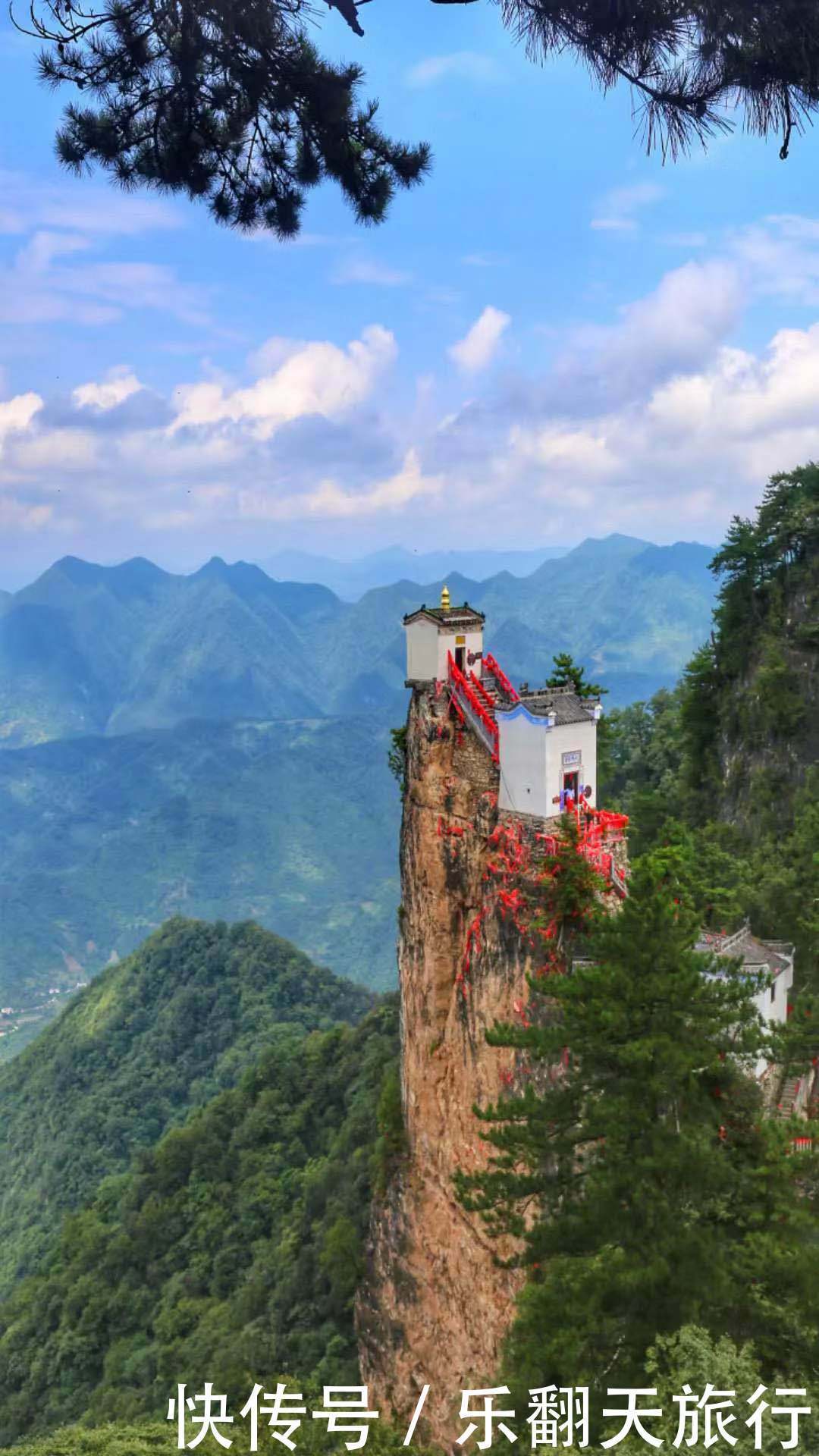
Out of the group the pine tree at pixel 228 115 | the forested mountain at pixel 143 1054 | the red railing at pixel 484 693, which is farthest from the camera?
the forested mountain at pixel 143 1054

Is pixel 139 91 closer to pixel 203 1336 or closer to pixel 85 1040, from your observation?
pixel 203 1336

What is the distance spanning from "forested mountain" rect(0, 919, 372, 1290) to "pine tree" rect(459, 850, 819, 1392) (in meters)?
39.5

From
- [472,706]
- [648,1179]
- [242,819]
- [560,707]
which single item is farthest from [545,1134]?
[242,819]

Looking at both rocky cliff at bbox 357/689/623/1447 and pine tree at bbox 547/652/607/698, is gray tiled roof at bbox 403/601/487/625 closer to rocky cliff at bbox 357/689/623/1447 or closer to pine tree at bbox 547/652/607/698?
rocky cliff at bbox 357/689/623/1447

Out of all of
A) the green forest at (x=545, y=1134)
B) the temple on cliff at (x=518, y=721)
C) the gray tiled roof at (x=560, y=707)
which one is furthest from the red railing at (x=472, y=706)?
the green forest at (x=545, y=1134)

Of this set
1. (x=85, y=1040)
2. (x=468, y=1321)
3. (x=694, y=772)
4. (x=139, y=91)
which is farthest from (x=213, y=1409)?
(x=85, y=1040)

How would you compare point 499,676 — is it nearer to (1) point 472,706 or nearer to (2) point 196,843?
(1) point 472,706

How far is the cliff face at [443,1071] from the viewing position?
16886mm

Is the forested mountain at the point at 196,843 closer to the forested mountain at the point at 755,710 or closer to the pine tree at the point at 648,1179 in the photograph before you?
the forested mountain at the point at 755,710

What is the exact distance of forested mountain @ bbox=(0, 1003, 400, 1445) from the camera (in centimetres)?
2541

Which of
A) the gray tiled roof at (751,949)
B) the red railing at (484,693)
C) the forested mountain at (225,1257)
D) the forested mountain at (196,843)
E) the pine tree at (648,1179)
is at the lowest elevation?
the forested mountain at (225,1257)

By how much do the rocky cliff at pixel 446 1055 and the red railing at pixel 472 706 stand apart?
25 cm

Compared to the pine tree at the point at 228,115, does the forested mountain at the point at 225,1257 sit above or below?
below

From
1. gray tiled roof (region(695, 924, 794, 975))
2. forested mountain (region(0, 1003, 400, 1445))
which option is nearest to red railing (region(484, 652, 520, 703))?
gray tiled roof (region(695, 924, 794, 975))
